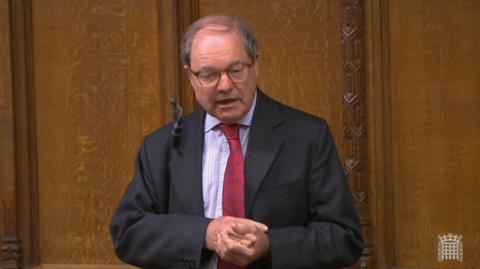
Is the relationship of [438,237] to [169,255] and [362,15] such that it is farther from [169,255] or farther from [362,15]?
[169,255]

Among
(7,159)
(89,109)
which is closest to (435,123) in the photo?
(89,109)

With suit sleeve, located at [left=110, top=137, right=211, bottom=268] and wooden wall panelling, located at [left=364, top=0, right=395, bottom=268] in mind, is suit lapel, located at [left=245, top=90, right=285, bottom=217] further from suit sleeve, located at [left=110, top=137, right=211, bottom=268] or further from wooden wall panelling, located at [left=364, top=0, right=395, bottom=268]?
wooden wall panelling, located at [left=364, top=0, right=395, bottom=268]

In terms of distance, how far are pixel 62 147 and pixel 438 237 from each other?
5.78 ft

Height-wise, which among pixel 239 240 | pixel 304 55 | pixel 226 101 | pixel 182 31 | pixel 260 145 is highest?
pixel 182 31

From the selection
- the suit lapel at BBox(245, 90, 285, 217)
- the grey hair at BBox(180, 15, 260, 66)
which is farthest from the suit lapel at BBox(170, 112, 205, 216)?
the grey hair at BBox(180, 15, 260, 66)

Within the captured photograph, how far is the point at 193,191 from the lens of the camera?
3.33 meters

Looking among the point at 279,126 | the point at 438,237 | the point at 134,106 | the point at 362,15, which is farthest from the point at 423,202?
the point at 279,126

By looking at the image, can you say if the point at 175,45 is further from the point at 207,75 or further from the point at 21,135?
the point at 207,75

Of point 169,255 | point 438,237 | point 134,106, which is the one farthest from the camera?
point 134,106

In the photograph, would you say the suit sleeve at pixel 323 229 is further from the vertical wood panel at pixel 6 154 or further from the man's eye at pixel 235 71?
the vertical wood panel at pixel 6 154

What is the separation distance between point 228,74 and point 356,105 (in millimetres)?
1813

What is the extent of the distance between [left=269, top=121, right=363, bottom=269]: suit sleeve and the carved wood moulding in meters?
1.64

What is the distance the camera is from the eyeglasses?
10.8 ft

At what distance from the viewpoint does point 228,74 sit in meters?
3.29
